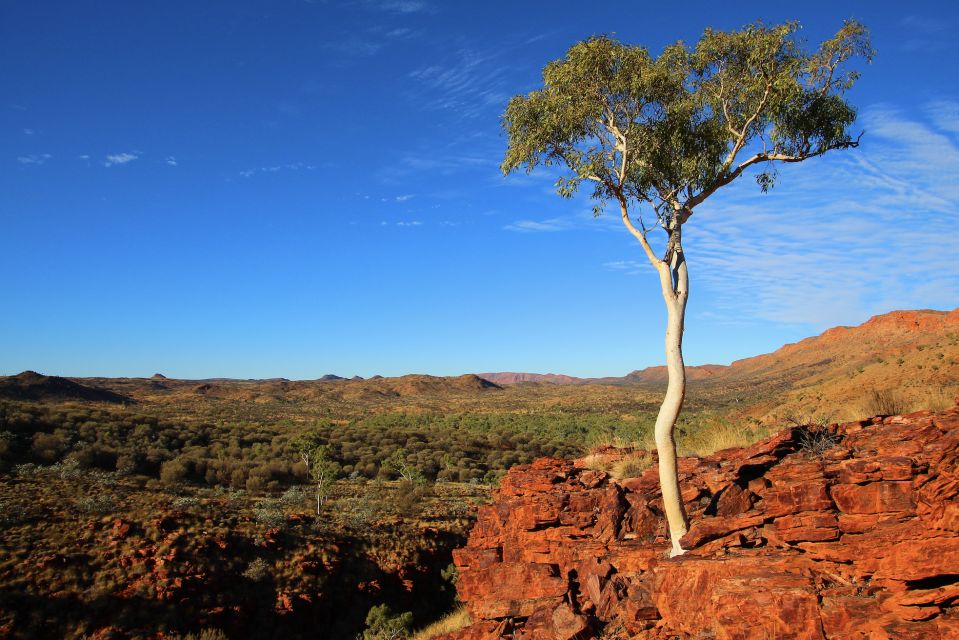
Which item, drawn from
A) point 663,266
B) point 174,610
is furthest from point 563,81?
point 174,610

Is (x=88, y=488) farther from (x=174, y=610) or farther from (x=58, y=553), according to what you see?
(x=174, y=610)

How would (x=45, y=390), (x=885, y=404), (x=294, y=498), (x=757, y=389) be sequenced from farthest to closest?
(x=757, y=389), (x=45, y=390), (x=294, y=498), (x=885, y=404)

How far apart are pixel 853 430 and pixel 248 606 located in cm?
1692

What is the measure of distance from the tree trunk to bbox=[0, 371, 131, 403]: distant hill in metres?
86.7

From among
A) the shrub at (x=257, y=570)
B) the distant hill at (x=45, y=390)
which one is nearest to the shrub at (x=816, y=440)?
the shrub at (x=257, y=570)

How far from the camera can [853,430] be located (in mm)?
9945

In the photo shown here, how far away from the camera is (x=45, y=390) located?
7900 cm

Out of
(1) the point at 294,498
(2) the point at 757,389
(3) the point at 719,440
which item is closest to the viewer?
(3) the point at 719,440

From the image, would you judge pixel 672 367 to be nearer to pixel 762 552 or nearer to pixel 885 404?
pixel 762 552

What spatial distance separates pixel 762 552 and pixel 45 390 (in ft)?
326

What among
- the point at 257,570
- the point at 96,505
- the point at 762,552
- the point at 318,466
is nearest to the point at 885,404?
the point at 762,552

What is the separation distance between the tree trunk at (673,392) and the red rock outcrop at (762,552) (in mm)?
403

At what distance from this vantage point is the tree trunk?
8648mm

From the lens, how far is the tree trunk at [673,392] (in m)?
8.65
